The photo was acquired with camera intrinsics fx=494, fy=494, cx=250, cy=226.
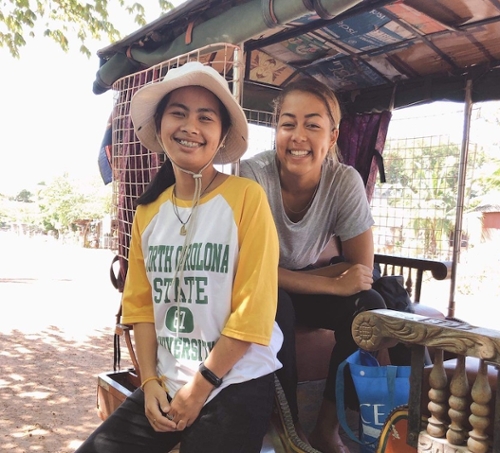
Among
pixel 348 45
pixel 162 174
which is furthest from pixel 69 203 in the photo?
pixel 162 174

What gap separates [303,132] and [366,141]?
1661mm

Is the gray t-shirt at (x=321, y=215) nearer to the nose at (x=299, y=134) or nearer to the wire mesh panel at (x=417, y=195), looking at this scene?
the nose at (x=299, y=134)

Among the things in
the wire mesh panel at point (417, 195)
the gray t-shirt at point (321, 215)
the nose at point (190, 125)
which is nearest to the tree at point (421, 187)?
the wire mesh panel at point (417, 195)

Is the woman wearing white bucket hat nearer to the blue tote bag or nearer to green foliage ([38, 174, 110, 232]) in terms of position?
the blue tote bag

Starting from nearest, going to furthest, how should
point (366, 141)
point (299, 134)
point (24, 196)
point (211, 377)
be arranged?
point (211, 377), point (299, 134), point (366, 141), point (24, 196)

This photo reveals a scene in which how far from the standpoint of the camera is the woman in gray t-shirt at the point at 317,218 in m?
2.06

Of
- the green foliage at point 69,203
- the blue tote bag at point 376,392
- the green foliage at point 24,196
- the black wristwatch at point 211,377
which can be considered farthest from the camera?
the green foliage at point 24,196

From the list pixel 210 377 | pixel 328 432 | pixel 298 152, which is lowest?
pixel 328 432

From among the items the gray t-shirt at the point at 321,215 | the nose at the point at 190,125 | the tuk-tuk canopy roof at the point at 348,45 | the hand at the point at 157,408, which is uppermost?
the tuk-tuk canopy roof at the point at 348,45

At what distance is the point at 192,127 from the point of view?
67.5 inches

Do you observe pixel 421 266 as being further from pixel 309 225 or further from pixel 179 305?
pixel 179 305

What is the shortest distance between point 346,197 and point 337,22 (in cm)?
105

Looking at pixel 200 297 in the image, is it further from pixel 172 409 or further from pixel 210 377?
pixel 172 409

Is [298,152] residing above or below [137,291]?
above
